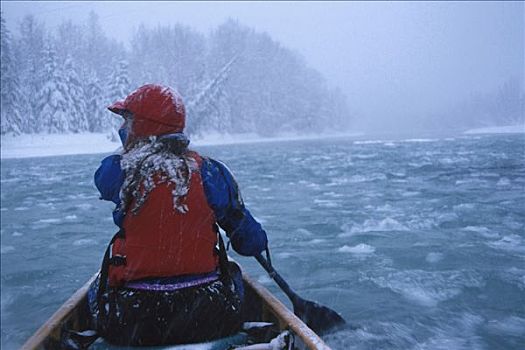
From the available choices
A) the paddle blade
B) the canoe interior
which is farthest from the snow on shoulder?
the canoe interior

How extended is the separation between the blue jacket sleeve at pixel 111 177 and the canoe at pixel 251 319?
83 centimetres

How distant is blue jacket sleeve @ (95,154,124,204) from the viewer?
2307mm

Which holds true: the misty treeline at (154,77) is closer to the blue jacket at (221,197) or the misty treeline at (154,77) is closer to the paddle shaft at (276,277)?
the paddle shaft at (276,277)

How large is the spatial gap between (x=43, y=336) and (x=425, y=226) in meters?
6.14

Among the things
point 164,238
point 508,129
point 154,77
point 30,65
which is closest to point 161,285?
point 164,238

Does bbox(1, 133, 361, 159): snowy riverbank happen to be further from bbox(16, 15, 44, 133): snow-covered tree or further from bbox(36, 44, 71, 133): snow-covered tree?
bbox(16, 15, 44, 133): snow-covered tree

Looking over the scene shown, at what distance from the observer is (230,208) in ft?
8.51

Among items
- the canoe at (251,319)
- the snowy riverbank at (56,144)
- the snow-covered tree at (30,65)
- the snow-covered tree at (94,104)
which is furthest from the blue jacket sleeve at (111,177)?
the snow-covered tree at (94,104)

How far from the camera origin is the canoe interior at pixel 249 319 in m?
2.52

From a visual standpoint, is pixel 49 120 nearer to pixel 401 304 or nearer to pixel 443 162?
pixel 443 162

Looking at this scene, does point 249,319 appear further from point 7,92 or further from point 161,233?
point 7,92

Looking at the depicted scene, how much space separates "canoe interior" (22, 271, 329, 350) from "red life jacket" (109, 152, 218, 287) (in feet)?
1.41

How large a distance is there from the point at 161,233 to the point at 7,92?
128ft

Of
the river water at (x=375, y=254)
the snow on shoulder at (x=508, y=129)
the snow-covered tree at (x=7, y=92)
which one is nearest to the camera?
the river water at (x=375, y=254)
